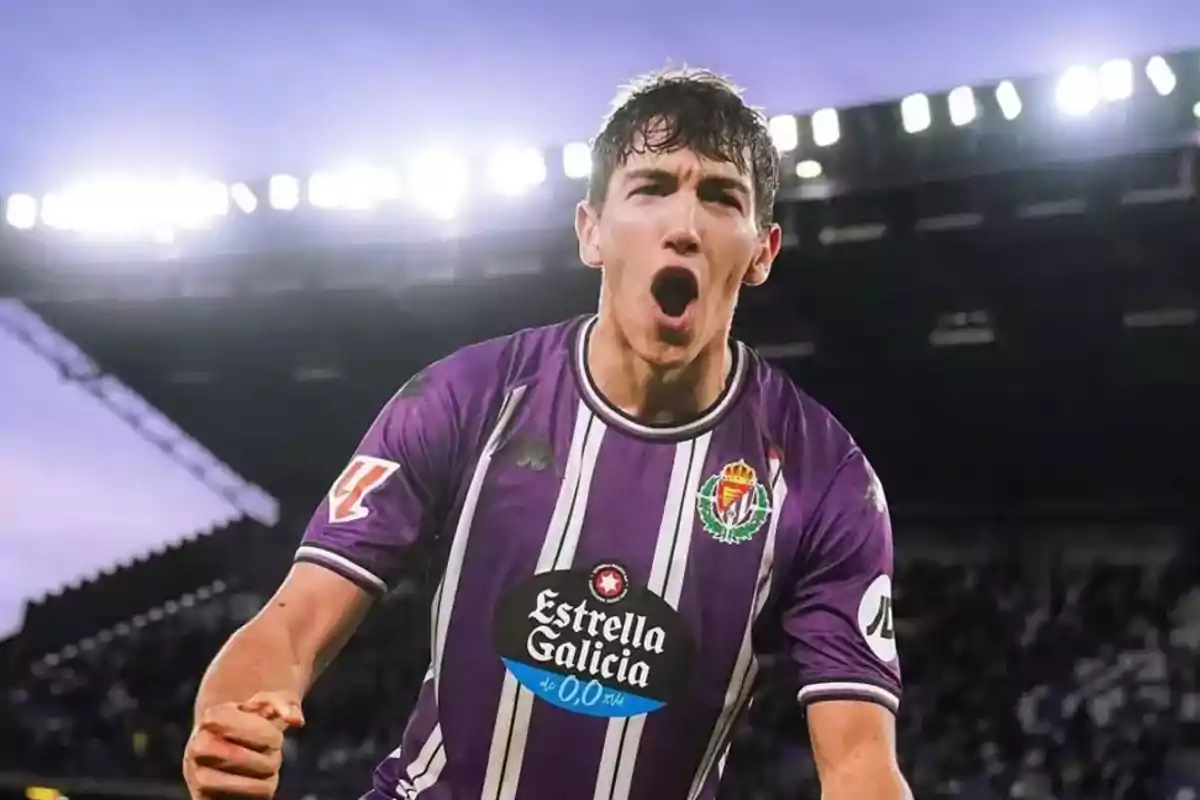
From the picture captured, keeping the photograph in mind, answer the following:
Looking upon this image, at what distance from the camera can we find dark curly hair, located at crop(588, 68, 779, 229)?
1.59 metres

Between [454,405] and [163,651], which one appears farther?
[163,651]

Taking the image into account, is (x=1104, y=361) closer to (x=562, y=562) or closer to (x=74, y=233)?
(x=74, y=233)

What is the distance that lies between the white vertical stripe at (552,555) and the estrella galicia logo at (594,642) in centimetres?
2

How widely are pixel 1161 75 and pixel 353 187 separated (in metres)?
4.90

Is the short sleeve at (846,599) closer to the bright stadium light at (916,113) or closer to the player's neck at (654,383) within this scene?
the player's neck at (654,383)

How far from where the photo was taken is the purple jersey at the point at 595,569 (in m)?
1.54

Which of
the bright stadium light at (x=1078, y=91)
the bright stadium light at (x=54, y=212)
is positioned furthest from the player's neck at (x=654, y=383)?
the bright stadium light at (x=54, y=212)

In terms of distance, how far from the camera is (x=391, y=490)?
154cm

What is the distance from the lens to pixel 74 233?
9602mm

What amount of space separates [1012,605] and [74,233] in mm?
6931

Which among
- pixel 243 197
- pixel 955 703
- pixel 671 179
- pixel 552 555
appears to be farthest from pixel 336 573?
pixel 243 197

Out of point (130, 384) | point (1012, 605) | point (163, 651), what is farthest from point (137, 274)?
point (1012, 605)

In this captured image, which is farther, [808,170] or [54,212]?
[54,212]

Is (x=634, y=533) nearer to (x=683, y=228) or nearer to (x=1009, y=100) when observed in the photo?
(x=683, y=228)
